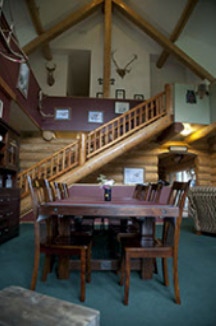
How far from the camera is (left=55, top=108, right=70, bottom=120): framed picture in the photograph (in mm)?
6980

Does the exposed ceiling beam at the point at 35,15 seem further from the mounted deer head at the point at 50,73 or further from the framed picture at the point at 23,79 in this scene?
the framed picture at the point at 23,79

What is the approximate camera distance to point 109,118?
7172mm

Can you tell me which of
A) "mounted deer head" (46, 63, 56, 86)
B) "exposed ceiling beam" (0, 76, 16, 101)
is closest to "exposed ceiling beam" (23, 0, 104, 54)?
"mounted deer head" (46, 63, 56, 86)

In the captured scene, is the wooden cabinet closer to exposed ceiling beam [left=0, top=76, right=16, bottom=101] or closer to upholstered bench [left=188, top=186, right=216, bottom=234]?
exposed ceiling beam [left=0, top=76, right=16, bottom=101]

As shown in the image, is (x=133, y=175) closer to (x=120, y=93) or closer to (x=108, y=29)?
(x=120, y=93)

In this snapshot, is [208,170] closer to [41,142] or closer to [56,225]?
[41,142]

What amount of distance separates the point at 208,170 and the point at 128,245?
7253 mm

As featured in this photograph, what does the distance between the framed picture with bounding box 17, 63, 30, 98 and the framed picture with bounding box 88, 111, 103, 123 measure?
229 centimetres

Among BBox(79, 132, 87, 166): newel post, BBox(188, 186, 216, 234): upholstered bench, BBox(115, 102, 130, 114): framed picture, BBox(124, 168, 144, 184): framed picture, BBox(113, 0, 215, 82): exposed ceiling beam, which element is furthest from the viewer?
BBox(113, 0, 215, 82): exposed ceiling beam

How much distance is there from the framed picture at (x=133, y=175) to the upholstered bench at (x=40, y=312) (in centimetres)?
659

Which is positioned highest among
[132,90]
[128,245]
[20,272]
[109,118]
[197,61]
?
[197,61]

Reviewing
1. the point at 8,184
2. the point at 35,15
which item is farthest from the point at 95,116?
the point at 8,184

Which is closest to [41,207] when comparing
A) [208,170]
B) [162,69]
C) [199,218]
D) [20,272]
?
[20,272]

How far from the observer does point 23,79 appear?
507 cm
